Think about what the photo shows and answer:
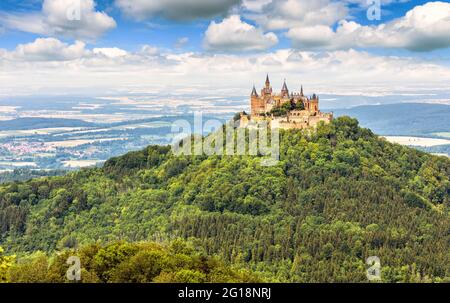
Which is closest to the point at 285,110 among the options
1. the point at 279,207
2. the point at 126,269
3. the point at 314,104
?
the point at 314,104

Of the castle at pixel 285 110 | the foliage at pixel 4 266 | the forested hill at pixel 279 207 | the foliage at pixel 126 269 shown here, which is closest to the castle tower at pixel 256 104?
the castle at pixel 285 110

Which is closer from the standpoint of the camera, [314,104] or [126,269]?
[126,269]

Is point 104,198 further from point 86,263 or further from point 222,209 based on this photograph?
point 86,263

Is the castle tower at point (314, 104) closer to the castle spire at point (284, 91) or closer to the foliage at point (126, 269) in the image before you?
the castle spire at point (284, 91)

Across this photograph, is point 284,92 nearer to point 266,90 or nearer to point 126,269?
point 266,90
